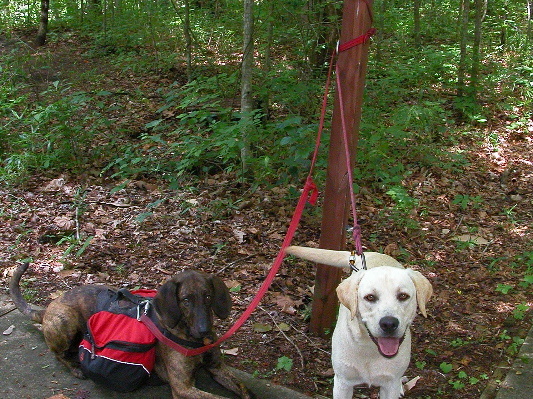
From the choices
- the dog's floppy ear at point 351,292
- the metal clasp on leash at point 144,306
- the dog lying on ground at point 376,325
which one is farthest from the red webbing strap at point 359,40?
the metal clasp on leash at point 144,306

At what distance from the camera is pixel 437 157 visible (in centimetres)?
809

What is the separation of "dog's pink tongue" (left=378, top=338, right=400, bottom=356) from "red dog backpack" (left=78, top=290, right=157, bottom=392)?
1.53m

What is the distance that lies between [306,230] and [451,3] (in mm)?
11320

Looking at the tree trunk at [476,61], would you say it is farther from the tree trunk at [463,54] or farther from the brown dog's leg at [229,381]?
the brown dog's leg at [229,381]

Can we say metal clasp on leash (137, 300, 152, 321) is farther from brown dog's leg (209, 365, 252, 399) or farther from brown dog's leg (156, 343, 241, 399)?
brown dog's leg (209, 365, 252, 399)

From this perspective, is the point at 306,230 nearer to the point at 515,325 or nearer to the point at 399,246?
the point at 399,246

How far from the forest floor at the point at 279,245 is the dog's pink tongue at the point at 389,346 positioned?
1231 mm

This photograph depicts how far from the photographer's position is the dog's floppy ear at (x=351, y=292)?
278 cm

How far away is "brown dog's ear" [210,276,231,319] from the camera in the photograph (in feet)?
11.3

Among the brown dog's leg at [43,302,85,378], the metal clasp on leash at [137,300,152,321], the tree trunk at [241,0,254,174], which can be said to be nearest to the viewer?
the metal clasp on leash at [137,300,152,321]

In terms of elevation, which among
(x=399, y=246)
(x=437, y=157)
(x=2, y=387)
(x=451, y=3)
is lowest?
(x=2, y=387)

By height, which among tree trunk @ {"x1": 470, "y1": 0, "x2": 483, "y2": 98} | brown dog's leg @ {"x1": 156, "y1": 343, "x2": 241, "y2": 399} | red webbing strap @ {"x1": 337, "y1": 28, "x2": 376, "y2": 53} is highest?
tree trunk @ {"x1": 470, "y1": 0, "x2": 483, "y2": 98}

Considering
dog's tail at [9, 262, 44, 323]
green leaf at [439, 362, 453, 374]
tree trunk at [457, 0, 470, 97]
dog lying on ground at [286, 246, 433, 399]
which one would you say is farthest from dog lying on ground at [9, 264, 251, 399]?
tree trunk at [457, 0, 470, 97]

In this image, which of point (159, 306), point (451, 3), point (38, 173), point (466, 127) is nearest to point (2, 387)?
point (159, 306)
